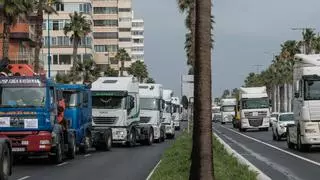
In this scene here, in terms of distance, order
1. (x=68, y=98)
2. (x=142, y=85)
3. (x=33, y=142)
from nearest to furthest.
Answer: (x=33, y=142)
(x=68, y=98)
(x=142, y=85)

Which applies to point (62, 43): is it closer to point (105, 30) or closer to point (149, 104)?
point (105, 30)

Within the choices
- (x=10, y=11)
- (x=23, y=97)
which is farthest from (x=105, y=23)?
(x=23, y=97)

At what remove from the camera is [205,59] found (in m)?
13.2

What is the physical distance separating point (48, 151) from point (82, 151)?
27.3 feet

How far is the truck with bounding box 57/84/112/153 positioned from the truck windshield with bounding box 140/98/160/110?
8397 mm

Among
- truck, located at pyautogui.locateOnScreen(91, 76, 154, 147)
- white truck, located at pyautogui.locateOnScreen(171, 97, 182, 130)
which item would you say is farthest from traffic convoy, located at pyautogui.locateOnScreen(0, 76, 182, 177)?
white truck, located at pyautogui.locateOnScreen(171, 97, 182, 130)

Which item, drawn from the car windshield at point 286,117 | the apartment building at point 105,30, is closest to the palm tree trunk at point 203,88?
the car windshield at point 286,117

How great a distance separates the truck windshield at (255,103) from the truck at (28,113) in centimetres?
4089

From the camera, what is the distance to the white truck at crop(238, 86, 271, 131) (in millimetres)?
65812

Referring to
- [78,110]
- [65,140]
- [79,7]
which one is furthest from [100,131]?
[79,7]

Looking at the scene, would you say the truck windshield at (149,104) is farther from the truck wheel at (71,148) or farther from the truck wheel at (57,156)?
the truck wheel at (57,156)

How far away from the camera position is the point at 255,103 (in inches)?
2596

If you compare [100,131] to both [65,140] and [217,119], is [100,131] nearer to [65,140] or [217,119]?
[65,140]

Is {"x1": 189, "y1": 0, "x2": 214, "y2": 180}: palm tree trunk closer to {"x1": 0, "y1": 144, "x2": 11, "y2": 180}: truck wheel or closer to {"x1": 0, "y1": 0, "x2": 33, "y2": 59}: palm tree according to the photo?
{"x1": 0, "y1": 144, "x2": 11, "y2": 180}: truck wheel
